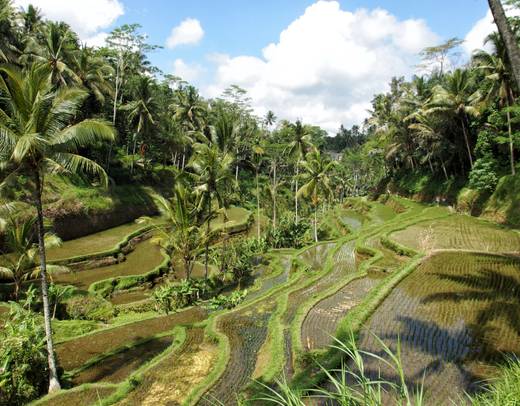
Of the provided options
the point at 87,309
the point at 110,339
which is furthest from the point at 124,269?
the point at 110,339

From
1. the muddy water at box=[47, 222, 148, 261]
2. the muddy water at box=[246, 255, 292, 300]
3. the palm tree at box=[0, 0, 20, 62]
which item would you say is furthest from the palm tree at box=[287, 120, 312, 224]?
the palm tree at box=[0, 0, 20, 62]

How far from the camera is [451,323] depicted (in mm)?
9836

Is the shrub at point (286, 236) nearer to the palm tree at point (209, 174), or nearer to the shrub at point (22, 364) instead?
the palm tree at point (209, 174)

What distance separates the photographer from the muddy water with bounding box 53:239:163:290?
65.8ft

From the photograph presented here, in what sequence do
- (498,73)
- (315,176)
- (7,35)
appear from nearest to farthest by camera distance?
(498,73) → (7,35) → (315,176)

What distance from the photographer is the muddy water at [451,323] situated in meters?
7.49

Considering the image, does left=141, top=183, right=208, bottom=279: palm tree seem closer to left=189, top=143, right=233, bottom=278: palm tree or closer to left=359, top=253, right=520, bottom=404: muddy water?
left=189, top=143, right=233, bottom=278: palm tree

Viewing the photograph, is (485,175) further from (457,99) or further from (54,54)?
(54,54)

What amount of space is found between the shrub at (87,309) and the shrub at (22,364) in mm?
5567

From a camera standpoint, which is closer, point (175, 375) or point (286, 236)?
point (175, 375)

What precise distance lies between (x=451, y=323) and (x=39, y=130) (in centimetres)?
1147

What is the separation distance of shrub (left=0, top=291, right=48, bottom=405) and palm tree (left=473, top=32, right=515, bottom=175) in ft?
84.4

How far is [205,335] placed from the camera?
12.3m

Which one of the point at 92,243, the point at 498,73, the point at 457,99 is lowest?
the point at 92,243
